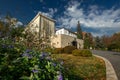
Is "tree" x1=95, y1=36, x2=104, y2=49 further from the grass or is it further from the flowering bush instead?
the flowering bush

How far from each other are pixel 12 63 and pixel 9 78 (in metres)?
0.32

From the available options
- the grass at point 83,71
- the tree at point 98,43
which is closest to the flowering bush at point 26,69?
the grass at point 83,71

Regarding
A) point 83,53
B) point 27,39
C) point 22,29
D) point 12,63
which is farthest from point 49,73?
point 83,53

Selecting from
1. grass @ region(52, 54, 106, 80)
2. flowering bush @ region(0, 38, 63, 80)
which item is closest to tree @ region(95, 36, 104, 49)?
grass @ region(52, 54, 106, 80)

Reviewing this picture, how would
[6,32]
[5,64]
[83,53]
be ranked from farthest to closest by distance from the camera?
1. [83,53]
2. [6,32]
3. [5,64]

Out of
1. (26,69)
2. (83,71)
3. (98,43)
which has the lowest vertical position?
(83,71)

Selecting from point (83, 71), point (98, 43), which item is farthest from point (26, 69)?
point (98, 43)

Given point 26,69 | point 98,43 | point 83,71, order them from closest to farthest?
point 26,69
point 83,71
point 98,43

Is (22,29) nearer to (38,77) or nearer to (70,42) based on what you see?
(38,77)

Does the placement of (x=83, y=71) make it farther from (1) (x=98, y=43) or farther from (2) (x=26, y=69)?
(1) (x=98, y=43)

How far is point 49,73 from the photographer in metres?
2.47

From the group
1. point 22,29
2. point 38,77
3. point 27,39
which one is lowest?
point 38,77

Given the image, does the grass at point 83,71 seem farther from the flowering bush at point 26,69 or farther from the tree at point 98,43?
the tree at point 98,43

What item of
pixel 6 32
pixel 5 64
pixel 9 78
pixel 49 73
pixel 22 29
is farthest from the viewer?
pixel 22 29
